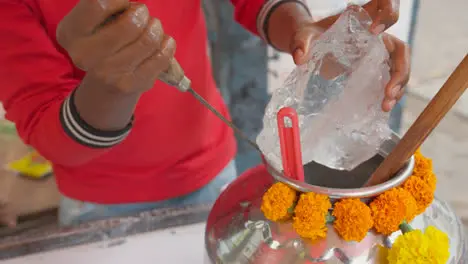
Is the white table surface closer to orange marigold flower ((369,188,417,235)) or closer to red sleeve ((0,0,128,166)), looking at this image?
red sleeve ((0,0,128,166))

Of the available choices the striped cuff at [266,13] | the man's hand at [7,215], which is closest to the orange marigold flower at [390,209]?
the striped cuff at [266,13]

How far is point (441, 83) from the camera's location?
1558mm

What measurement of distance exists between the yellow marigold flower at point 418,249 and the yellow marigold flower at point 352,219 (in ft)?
0.08

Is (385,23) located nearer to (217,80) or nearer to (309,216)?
(309,216)

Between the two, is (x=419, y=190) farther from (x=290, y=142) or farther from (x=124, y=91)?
(x=124, y=91)

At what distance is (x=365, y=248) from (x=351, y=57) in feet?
0.61

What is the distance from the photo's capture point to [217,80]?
1267 mm

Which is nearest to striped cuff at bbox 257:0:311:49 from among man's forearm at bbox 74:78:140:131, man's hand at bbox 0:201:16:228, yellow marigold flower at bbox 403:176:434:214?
man's forearm at bbox 74:78:140:131

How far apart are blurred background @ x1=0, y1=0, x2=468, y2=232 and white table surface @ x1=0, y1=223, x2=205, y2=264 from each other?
696mm

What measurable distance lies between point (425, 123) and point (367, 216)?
8 cm

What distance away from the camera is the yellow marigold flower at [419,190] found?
393mm

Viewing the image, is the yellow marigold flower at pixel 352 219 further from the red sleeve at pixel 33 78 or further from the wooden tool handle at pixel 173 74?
the red sleeve at pixel 33 78

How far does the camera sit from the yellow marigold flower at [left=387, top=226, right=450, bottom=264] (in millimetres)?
362

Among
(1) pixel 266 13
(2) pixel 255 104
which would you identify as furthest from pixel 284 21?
(2) pixel 255 104
